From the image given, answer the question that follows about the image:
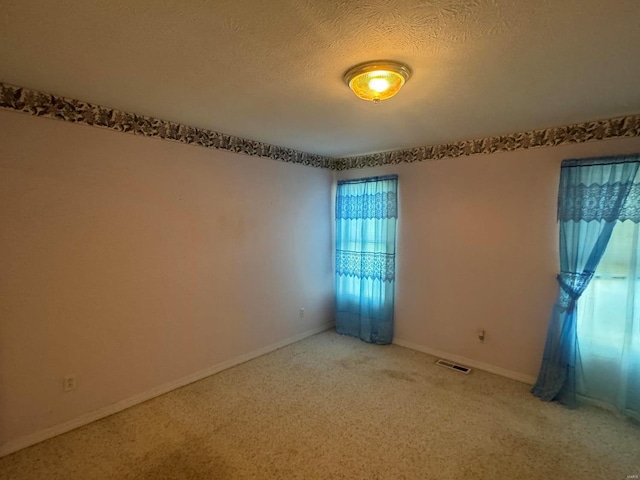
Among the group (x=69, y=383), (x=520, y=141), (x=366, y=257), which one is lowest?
(x=69, y=383)

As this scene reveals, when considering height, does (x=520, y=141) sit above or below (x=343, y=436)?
above

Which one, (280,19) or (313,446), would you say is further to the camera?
(313,446)

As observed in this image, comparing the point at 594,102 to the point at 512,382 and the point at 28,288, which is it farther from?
the point at 28,288

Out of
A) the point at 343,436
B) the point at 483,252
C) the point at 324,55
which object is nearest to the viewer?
the point at 324,55

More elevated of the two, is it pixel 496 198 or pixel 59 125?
pixel 59 125

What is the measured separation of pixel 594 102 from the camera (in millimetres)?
2291

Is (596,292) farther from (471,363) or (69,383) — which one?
(69,383)

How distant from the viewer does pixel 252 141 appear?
3.49 m

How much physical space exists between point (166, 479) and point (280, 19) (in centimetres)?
250

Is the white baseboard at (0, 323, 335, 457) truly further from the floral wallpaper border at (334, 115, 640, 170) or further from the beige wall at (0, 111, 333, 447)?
the floral wallpaper border at (334, 115, 640, 170)

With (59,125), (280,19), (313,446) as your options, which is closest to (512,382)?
(313,446)

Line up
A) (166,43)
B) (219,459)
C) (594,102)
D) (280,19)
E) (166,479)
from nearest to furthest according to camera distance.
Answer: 1. (280,19)
2. (166,43)
3. (166,479)
4. (219,459)
5. (594,102)

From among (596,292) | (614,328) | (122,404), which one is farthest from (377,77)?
(122,404)

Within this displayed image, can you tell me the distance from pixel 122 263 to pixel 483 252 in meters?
3.32
